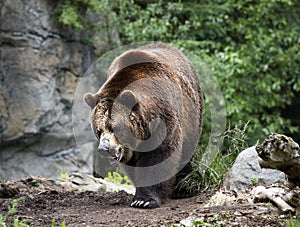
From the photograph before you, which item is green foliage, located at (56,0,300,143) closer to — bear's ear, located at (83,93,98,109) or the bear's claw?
bear's ear, located at (83,93,98,109)

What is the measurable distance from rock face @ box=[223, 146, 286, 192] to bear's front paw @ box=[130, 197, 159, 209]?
692mm

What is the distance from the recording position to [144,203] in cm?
555

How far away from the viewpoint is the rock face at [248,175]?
17.8ft

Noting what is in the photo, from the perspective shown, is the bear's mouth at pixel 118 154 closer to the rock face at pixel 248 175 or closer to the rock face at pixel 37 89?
the rock face at pixel 248 175

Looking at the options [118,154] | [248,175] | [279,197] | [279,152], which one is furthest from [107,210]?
[279,152]

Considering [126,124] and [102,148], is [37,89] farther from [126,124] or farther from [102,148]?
[102,148]

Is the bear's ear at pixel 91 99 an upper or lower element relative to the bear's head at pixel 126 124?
upper

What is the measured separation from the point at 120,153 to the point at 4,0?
5.42 meters

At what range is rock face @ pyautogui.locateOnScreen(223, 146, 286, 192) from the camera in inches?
214

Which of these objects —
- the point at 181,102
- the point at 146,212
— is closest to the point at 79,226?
the point at 146,212

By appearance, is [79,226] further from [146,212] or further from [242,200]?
[242,200]

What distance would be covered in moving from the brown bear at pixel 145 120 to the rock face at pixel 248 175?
625mm

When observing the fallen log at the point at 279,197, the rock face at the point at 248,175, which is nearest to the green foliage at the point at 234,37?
the rock face at the point at 248,175

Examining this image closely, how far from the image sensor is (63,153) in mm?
10578
